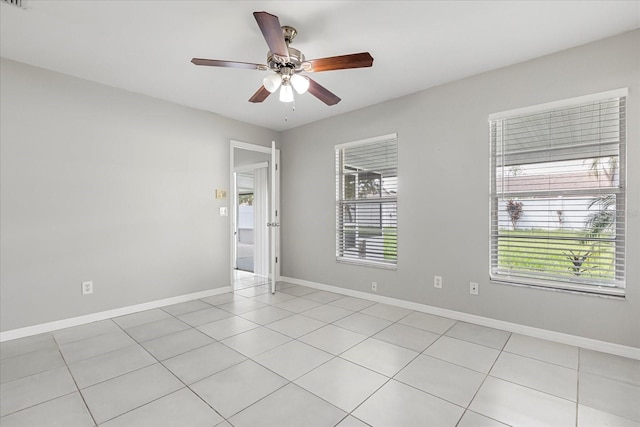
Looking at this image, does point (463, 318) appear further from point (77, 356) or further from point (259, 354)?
point (77, 356)

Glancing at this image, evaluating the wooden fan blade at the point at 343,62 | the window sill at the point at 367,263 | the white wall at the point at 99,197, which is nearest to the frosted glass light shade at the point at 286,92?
the wooden fan blade at the point at 343,62

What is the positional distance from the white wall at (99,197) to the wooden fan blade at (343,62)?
7.75 feet

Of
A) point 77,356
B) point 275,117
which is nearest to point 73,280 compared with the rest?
point 77,356

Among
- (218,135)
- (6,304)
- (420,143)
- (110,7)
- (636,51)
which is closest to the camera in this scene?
(110,7)

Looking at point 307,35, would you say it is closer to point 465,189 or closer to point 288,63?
point 288,63

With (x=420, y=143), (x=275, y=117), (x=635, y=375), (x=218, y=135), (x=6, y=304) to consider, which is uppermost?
(x=275, y=117)

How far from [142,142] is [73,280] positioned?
164cm

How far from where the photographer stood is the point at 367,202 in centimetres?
396

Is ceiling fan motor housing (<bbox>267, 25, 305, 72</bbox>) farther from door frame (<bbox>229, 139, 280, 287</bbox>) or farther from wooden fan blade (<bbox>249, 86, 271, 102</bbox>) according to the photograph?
door frame (<bbox>229, 139, 280, 287</bbox>)

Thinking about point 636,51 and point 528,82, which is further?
point 528,82

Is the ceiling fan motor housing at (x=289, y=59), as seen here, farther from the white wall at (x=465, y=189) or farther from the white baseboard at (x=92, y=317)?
the white baseboard at (x=92, y=317)

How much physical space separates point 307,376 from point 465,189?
2361 mm

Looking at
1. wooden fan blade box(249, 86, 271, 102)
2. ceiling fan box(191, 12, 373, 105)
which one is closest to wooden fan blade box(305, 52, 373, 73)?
ceiling fan box(191, 12, 373, 105)

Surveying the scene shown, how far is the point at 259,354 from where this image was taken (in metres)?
2.35
